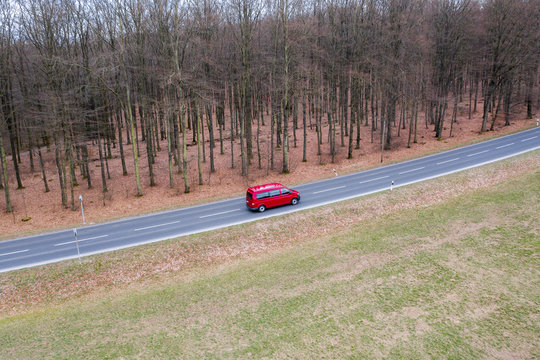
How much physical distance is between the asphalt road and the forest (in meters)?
5.91

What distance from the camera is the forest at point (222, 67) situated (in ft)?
85.0

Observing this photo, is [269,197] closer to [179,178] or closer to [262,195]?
[262,195]

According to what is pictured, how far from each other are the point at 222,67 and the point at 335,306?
1113 inches

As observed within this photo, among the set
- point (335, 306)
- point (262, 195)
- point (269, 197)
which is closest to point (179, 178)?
point (262, 195)

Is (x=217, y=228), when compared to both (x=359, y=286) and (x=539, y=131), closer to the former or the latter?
(x=359, y=286)

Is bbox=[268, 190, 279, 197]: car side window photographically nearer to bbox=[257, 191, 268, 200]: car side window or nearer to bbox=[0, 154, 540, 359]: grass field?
bbox=[257, 191, 268, 200]: car side window

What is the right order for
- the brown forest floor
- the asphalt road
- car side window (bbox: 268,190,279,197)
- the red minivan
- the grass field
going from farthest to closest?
the brown forest floor
car side window (bbox: 268,190,279,197)
the red minivan
the asphalt road
the grass field

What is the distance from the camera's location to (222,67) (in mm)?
33531

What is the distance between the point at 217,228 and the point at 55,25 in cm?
2034

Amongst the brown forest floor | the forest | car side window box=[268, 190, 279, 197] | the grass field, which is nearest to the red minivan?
car side window box=[268, 190, 279, 197]

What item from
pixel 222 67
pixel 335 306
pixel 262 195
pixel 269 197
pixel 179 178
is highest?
pixel 222 67

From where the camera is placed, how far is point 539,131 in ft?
121

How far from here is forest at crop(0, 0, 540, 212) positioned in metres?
25.9

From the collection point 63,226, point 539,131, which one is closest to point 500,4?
point 539,131
